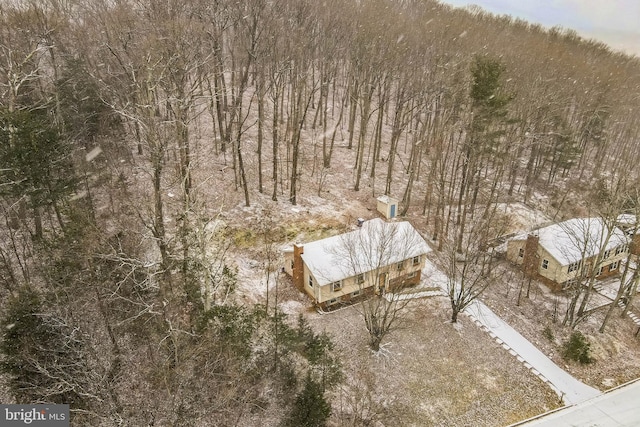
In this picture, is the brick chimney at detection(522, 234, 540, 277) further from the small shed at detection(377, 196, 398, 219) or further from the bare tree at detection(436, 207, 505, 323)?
the small shed at detection(377, 196, 398, 219)

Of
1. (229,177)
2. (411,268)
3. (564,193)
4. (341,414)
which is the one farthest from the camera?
(564,193)

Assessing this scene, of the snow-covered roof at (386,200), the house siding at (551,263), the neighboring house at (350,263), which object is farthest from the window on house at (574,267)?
the snow-covered roof at (386,200)

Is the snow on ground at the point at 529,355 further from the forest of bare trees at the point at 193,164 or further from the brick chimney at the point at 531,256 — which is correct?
the brick chimney at the point at 531,256

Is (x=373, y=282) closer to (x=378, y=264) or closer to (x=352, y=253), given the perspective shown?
(x=352, y=253)

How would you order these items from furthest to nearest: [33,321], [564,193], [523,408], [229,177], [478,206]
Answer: [564,193] < [478,206] < [229,177] < [523,408] < [33,321]

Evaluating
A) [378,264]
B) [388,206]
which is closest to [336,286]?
[378,264]

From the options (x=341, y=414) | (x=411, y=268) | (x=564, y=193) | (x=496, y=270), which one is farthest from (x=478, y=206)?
(x=341, y=414)

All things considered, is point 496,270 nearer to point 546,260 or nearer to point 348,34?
point 546,260
